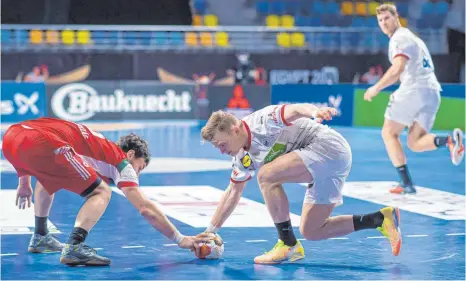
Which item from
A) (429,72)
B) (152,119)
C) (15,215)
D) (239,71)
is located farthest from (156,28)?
(15,215)

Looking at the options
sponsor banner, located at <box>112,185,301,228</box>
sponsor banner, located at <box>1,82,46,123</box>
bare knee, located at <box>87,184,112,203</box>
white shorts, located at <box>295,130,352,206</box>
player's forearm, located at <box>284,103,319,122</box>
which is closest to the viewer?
player's forearm, located at <box>284,103,319,122</box>

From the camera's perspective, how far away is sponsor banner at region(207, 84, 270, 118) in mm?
21969

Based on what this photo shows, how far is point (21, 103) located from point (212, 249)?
1463 centimetres

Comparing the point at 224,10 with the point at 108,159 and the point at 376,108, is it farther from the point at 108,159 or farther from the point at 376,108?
the point at 108,159

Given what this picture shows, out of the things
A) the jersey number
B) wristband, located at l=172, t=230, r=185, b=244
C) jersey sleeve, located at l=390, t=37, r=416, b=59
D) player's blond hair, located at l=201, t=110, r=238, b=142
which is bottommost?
wristband, located at l=172, t=230, r=185, b=244

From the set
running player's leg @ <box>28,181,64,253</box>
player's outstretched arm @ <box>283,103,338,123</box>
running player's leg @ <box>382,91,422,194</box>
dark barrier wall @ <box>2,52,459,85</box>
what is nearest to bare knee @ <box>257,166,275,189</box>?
player's outstretched arm @ <box>283,103,338,123</box>

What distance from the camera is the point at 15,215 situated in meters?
8.86

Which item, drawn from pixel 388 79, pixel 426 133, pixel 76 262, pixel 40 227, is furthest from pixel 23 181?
pixel 426 133

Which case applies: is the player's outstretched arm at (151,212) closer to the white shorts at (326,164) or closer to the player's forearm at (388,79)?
the white shorts at (326,164)

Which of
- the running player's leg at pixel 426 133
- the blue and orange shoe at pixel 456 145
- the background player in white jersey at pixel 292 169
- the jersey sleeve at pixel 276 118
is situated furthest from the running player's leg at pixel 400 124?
the jersey sleeve at pixel 276 118

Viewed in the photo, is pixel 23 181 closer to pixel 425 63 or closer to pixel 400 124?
pixel 400 124

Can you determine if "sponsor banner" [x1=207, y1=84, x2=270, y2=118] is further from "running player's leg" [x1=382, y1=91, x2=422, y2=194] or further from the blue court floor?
"running player's leg" [x1=382, y1=91, x2=422, y2=194]

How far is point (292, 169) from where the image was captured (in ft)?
21.8

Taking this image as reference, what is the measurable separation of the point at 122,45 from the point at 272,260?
2081 centimetres
